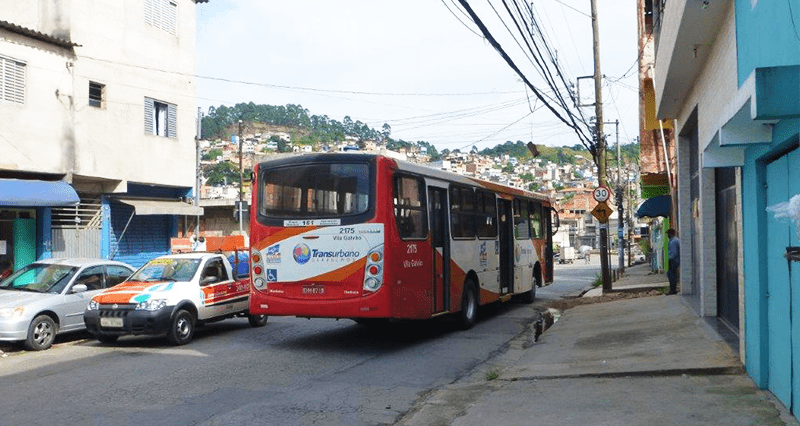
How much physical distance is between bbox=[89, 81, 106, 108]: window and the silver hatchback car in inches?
317

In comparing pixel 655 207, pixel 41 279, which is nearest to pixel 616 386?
pixel 41 279

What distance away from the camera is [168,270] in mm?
13375

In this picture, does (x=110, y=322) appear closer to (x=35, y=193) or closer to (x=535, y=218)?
(x=35, y=193)

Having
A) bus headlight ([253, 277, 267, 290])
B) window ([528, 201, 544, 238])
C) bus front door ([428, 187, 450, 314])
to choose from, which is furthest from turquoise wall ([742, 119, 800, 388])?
window ([528, 201, 544, 238])

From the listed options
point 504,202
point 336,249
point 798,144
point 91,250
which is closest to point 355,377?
point 336,249

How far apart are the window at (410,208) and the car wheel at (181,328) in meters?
3.99

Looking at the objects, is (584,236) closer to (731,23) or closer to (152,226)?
(152,226)

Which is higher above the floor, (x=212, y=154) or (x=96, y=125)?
(x=212, y=154)

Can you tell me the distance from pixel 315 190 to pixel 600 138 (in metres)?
13.8

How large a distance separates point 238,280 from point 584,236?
97188 millimetres

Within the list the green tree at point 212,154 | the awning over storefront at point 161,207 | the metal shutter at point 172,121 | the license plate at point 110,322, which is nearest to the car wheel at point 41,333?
the license plate at point 110,322

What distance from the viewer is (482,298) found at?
50.6 feet

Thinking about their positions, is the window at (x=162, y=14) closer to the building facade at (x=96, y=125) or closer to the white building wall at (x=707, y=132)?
the building facade at (x=96, y=125)

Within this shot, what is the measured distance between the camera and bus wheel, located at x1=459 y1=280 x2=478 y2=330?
1434 cm
